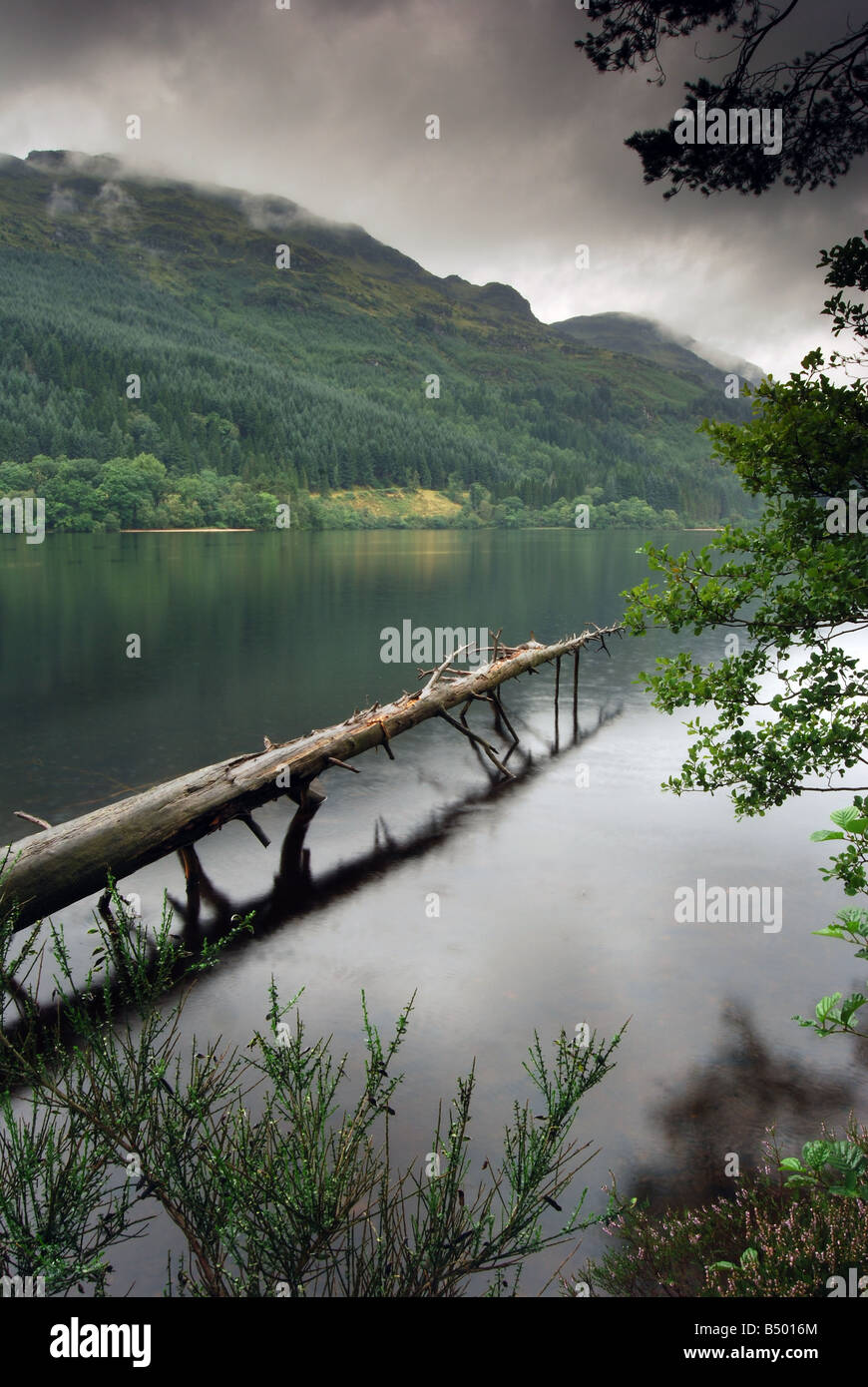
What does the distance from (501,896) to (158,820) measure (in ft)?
20.6

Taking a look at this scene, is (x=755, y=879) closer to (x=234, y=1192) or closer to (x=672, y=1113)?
(x=672, y=1113)

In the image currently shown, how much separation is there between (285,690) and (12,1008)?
2228 cm

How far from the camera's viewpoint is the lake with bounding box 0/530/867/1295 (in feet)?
31.2

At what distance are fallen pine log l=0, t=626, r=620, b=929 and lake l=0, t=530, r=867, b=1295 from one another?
6.62ft

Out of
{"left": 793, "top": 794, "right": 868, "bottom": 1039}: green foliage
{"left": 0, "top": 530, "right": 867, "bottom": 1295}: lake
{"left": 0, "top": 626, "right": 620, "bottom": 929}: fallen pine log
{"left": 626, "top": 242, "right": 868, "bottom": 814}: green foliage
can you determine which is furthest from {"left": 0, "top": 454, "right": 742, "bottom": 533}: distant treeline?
{"left": 793, "top": 794, "right": 868, "bottom": 1039}: green foliage

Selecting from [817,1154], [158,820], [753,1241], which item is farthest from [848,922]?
[158,820]

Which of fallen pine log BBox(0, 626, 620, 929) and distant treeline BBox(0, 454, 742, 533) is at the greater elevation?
distant treeline BBox(0, 454, 742, 533)

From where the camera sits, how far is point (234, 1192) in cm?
475

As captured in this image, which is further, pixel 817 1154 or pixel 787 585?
pixel 787 585

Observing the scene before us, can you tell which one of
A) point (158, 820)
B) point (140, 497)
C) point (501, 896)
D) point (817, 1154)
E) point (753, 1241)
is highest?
point (140, 497)

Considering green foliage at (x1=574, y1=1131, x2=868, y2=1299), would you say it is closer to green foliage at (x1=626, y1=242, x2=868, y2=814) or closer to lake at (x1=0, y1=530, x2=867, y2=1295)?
lake at (x1=0, y1=530, x2=867, y2=1295)

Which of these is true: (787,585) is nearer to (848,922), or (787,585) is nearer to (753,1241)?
(848,922)

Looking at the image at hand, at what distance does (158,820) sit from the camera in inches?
494

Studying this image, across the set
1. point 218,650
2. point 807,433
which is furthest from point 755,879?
point 218,650
